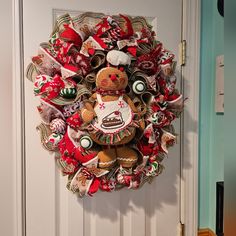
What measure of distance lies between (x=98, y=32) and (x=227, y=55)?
495 mm

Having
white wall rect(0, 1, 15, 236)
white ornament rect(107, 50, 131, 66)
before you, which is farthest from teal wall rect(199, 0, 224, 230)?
white wall rect(0, 1, 15, 236)

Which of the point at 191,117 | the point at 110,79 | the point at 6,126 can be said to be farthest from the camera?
the point at 191,117

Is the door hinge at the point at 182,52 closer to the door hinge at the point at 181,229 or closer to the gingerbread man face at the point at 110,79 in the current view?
the gingerbread man face at the point at 110,79

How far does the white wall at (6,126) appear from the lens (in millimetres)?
1002

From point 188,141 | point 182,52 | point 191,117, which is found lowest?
point 188,141

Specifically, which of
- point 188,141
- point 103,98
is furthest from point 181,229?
point 103,98

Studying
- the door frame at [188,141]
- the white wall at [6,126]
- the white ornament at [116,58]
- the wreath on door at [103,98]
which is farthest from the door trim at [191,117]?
the white wall at [6,126]

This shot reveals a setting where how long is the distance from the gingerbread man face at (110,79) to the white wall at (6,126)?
41 centimetres

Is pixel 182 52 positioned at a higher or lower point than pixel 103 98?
higher

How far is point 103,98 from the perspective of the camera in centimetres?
90

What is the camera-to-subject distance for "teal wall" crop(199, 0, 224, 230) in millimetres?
1119

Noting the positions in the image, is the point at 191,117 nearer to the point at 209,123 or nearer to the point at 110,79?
the point at 209,123

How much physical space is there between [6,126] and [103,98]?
452 millimetres

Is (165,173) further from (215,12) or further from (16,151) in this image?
(215,12)
